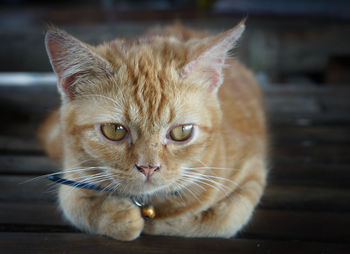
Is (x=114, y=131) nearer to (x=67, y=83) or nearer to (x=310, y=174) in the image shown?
(x=67, y=83)

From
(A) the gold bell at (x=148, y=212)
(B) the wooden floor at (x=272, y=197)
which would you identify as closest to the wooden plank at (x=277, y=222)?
(B) the wooden floor at (x=272, y=197)

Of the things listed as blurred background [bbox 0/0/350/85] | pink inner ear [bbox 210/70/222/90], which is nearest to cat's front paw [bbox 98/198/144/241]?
pink inner ear [bbox 210/70/222/90]

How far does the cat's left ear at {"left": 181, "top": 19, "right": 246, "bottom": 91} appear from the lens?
4.52 feet

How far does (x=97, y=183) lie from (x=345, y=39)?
264 centimetres

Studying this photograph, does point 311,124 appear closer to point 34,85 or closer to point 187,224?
point 187,224

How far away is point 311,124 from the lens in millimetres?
2562

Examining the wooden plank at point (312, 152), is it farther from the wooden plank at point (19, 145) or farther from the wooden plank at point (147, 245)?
the wooden plank at point (19, 145)

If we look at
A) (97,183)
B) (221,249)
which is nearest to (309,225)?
(221,249)

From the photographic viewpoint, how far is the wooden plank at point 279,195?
5.51ft

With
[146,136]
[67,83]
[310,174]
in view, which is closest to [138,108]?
[146,136]

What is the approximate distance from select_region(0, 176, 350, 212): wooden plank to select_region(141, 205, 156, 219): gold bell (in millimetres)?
497

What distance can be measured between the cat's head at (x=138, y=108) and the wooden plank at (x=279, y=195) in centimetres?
35

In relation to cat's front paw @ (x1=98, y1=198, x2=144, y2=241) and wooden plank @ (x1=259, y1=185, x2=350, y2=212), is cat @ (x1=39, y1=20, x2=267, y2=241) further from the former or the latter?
wooden plank @ (x1=259, y1=185, x2=350, y2=212)

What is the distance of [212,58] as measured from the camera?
4.91ft
